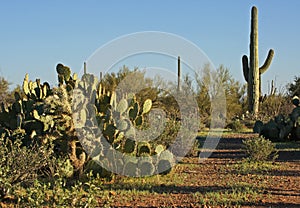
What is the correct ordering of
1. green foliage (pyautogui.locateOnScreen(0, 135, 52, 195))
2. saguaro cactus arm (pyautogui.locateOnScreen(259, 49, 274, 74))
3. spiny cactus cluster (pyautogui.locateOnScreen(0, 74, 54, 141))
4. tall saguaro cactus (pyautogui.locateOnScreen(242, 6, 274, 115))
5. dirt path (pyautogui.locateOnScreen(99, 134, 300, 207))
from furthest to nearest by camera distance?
saguaro cactus arm (pyautogui.locateOnScreen(259, 49, 274, 74)) < tall saguaro cactus (pyautogui.locateOnScreen(242, 6, 274, 115)) < spiny cactus cluster (pyautogui.locateOnScreen(0, 74, 54, 141)) < dirt path (pyautogui.locateOnScreen(99, 134, 300, 207)) < green foliage (pyautogui.locateOnScreen(0, 135, 52, 195))

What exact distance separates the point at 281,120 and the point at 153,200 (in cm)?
803

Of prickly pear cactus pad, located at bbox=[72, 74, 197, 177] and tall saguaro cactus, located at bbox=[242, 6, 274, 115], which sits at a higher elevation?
tall saguaro cactus, located at bbox=[242, 6, 274, 115]

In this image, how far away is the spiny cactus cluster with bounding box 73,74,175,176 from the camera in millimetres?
7602

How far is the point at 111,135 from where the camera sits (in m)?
7.76

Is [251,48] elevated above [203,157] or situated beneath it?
elevated above

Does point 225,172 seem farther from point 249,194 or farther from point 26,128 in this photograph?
point 26,128

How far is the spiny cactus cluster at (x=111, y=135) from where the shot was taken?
7.60 m

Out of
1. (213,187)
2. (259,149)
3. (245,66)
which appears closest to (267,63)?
(245,66)

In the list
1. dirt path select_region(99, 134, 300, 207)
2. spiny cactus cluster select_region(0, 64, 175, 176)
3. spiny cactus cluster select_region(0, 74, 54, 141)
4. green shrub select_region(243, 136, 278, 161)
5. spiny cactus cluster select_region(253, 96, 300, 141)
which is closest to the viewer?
dirt path select_region(99, 134, 300, 207)

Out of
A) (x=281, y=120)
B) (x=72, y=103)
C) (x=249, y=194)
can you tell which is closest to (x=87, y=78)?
(x=72, y=103)

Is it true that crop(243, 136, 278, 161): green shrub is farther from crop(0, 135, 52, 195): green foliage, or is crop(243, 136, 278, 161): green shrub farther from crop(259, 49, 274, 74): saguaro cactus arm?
crop(259, 49, 274, 74): saguaro cactus arm

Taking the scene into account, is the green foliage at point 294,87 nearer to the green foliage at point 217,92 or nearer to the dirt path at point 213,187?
the green foliage at point 217,92

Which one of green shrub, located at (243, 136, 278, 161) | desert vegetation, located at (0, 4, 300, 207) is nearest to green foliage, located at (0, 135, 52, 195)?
desert vegetation, located at (0, 4, 300, 207)

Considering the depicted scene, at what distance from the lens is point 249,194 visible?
6.61 metres
